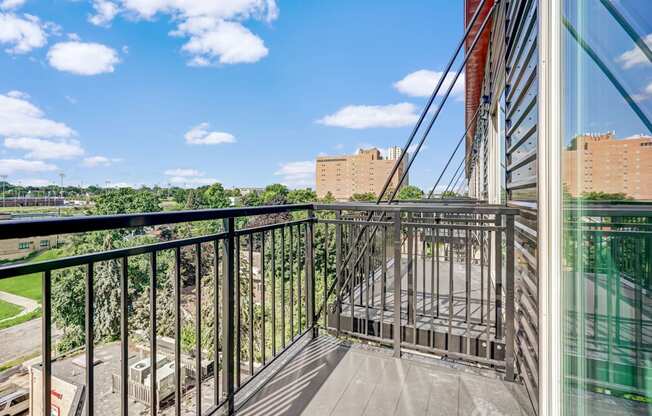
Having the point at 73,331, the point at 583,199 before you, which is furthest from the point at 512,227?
the point at 73,331

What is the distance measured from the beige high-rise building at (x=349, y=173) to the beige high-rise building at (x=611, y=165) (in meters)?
33.1

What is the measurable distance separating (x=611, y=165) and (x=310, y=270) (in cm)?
191

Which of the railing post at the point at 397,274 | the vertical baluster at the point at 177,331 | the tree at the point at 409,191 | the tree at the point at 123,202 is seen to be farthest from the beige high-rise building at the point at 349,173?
the vertical baluster at the point at 177,331

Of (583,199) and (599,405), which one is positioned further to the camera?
(583,199)

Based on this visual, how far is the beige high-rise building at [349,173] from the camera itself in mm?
36719

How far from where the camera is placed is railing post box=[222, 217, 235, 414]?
150cm

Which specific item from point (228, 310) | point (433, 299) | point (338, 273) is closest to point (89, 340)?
point (228, 310)

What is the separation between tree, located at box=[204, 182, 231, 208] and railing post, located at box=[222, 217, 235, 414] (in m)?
31.5

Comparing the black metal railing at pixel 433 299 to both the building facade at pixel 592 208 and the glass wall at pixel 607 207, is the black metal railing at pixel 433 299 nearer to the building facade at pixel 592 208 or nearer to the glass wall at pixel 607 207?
the building facade at pixel 592 208

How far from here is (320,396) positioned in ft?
5.48

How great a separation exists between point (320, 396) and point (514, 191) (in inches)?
75.0

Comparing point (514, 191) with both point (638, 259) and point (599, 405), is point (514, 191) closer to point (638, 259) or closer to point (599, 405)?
point (599, 405)

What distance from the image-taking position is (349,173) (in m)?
40.2

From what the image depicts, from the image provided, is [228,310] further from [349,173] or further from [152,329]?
[349,173]
